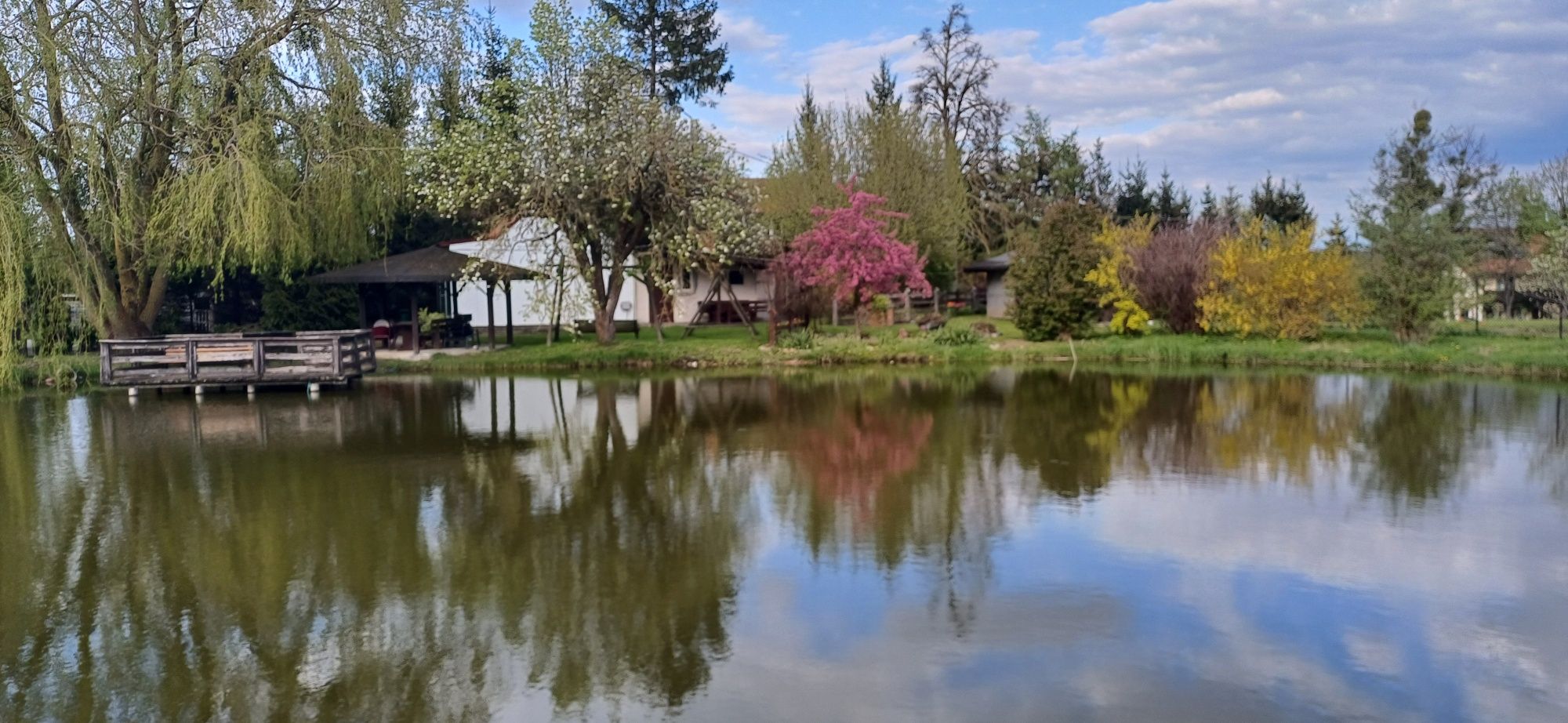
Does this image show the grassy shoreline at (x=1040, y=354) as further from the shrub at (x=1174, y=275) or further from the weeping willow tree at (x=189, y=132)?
the weeping willow tree at (x=189, y=132)

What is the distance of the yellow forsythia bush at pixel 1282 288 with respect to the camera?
25328 millimetres


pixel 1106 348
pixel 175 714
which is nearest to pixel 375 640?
pixel 175 714

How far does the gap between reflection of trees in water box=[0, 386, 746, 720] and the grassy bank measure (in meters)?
11.8

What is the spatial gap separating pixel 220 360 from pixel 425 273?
5.58m

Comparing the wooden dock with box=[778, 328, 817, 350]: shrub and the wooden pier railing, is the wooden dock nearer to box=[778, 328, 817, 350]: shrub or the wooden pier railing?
the wooden pier railing

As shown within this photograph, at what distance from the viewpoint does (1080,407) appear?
17.3 meters

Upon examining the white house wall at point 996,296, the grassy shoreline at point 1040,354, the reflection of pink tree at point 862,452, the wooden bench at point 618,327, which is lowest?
the reflection of pink tree at point 862,452

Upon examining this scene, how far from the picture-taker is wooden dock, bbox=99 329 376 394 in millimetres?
20344

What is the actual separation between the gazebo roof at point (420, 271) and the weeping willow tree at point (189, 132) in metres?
2.44

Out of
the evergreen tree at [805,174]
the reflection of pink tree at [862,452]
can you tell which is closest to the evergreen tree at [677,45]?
the evergreen tree at [805,174]

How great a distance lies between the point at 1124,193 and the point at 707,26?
18.6 m

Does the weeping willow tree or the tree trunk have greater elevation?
the weeping willow tree

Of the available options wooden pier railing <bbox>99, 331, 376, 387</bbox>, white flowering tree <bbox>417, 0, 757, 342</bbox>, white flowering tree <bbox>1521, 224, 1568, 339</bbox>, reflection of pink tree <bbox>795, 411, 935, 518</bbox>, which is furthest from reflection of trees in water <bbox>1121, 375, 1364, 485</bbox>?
wooden pier railing <bbox>99, 331, 376, 387</bbox>

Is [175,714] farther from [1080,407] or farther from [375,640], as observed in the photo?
[1080,407]
